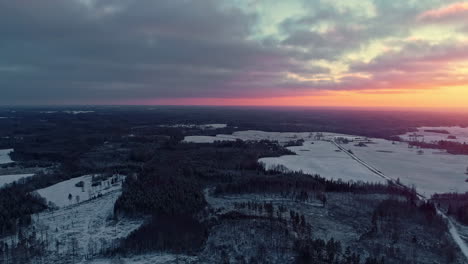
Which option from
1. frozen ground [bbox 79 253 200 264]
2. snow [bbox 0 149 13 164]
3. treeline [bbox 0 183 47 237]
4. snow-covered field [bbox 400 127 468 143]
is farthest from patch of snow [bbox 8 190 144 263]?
snow-covered field [bbox 400 127 468 143]

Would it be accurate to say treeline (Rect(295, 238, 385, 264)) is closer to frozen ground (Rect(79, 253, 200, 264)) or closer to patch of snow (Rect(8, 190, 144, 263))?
frozen ground (Rect(79, 253, 200, 264))

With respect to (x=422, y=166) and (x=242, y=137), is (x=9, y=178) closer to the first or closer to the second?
(x=422, y=166)

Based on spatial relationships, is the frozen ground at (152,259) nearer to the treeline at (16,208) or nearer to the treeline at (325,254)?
the treeline at (325,254)

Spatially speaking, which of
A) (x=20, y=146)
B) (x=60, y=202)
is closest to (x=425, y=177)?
(x=60, y=202)

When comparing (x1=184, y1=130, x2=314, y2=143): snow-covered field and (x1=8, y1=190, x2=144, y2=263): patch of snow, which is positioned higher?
(x1=184, y1=130, x2=314, y2=143): snow-covered field

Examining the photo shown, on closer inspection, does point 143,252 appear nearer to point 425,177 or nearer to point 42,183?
point 42,183

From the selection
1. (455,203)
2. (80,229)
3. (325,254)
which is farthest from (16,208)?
(455,203)
